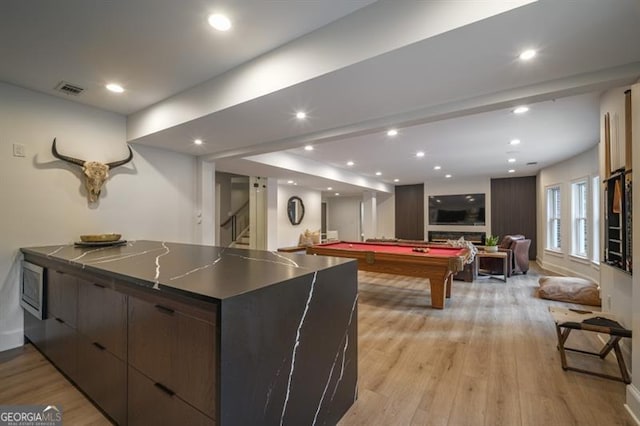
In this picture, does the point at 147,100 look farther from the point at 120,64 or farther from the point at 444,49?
the point at 444,49

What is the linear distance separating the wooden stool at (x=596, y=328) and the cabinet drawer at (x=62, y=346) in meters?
3.87

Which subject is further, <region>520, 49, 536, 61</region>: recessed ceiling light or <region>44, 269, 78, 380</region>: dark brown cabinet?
<region>44, 269, 78, 380</region>: dark brown cabinet

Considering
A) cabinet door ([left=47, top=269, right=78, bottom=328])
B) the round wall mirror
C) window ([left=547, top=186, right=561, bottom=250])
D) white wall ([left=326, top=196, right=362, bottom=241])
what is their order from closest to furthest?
cabinet door ([left=47, top=269, right=78, bottom=328]), window ([left=547, top=186, right=561, bottom=250]), the round wall mirror, white wall ([left=326, top=196, right=362, bottom=241])

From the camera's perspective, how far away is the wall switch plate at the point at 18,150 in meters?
2.76

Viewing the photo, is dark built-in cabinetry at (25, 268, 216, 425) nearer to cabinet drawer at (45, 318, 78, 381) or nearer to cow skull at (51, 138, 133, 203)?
cabinet drawer at (45, 318, 78, 381)

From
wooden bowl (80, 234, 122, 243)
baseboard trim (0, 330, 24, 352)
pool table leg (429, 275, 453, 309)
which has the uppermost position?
wooden bowl (80, 234, 122, 243)

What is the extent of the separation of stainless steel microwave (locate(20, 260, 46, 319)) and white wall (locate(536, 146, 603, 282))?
7624 mm

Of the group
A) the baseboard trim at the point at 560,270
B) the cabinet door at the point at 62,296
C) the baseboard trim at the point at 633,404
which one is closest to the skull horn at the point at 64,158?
the cabinet door at the point at 62,296

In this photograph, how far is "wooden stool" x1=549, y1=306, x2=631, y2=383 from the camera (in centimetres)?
212

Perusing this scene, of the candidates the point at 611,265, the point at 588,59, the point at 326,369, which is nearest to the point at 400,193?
the point at 611,265

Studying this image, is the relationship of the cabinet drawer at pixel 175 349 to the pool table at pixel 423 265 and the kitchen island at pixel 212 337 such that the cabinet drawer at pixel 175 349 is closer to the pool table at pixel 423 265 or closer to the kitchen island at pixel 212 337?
the kitchen island at pixel 212 337

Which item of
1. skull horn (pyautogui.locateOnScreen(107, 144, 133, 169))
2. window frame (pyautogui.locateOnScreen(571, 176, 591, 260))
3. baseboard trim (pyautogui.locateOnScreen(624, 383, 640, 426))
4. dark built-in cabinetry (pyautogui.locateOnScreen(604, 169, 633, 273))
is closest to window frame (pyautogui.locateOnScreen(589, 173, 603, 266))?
window frame (pyautogui.locateOnScreen(571, 176, 591, 260))

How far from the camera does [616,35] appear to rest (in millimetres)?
1542

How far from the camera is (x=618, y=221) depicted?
237 cm
